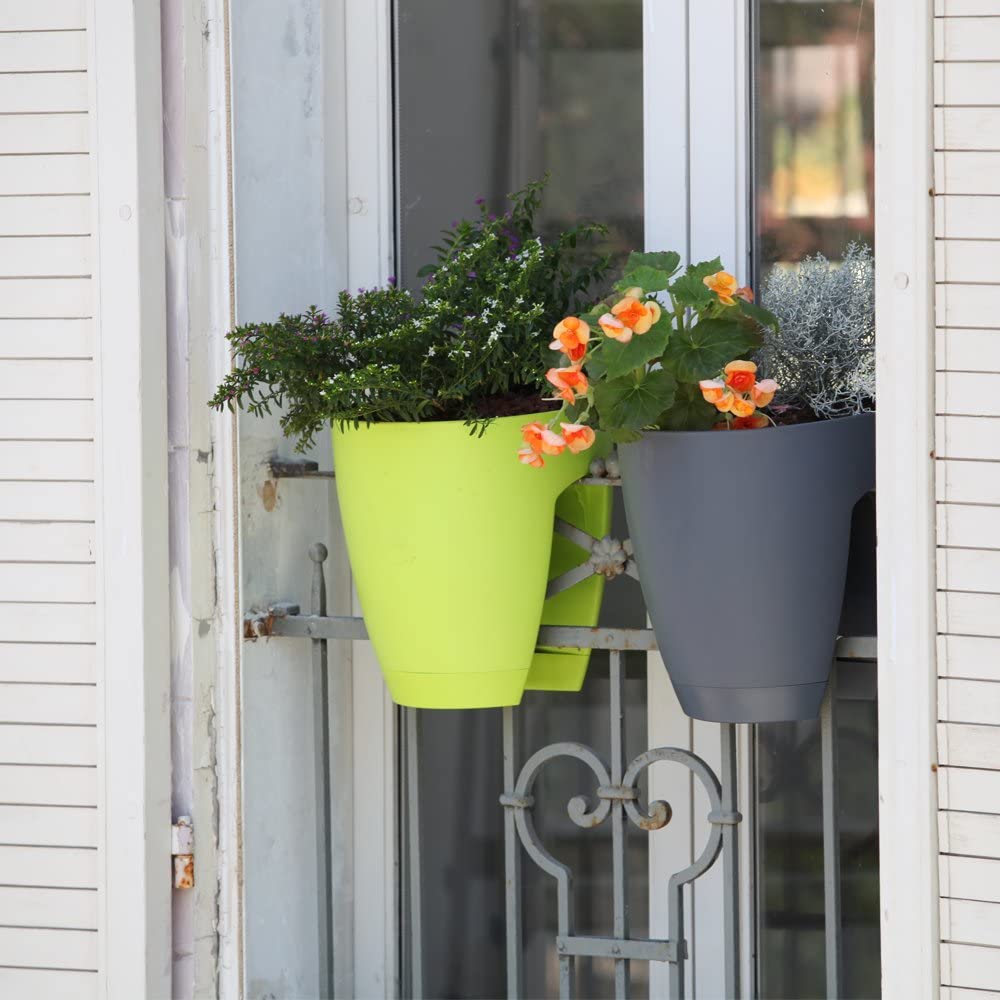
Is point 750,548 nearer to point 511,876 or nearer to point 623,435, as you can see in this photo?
point 623,435

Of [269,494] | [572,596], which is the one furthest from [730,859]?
[269,494]

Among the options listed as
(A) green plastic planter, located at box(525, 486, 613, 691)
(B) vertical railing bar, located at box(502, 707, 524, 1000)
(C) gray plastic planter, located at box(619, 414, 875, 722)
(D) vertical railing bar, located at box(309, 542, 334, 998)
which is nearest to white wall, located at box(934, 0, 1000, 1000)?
(C) gray plastic planter, located at box(619, 414, 875, 722)

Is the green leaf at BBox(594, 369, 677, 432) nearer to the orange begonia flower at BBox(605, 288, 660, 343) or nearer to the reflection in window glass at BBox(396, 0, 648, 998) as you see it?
the orange begonia flower at BBox(605, 288, 660, 343)

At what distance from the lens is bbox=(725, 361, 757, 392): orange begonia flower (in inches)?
52.6

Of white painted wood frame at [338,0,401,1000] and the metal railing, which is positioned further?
white painted wood frame at [338,0,401,1000]

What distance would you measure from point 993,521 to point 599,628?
0.48 metres

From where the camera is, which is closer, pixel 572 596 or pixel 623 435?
pixel 623 435

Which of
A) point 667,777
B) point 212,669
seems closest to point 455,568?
point 212,669

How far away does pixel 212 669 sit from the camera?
1.58 meters

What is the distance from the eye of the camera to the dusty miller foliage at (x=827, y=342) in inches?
57.6

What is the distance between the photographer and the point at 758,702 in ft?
4.67

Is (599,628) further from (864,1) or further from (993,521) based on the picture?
(864,1)

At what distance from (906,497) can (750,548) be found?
161mm

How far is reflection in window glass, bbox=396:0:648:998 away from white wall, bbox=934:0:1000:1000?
48 centimetres
